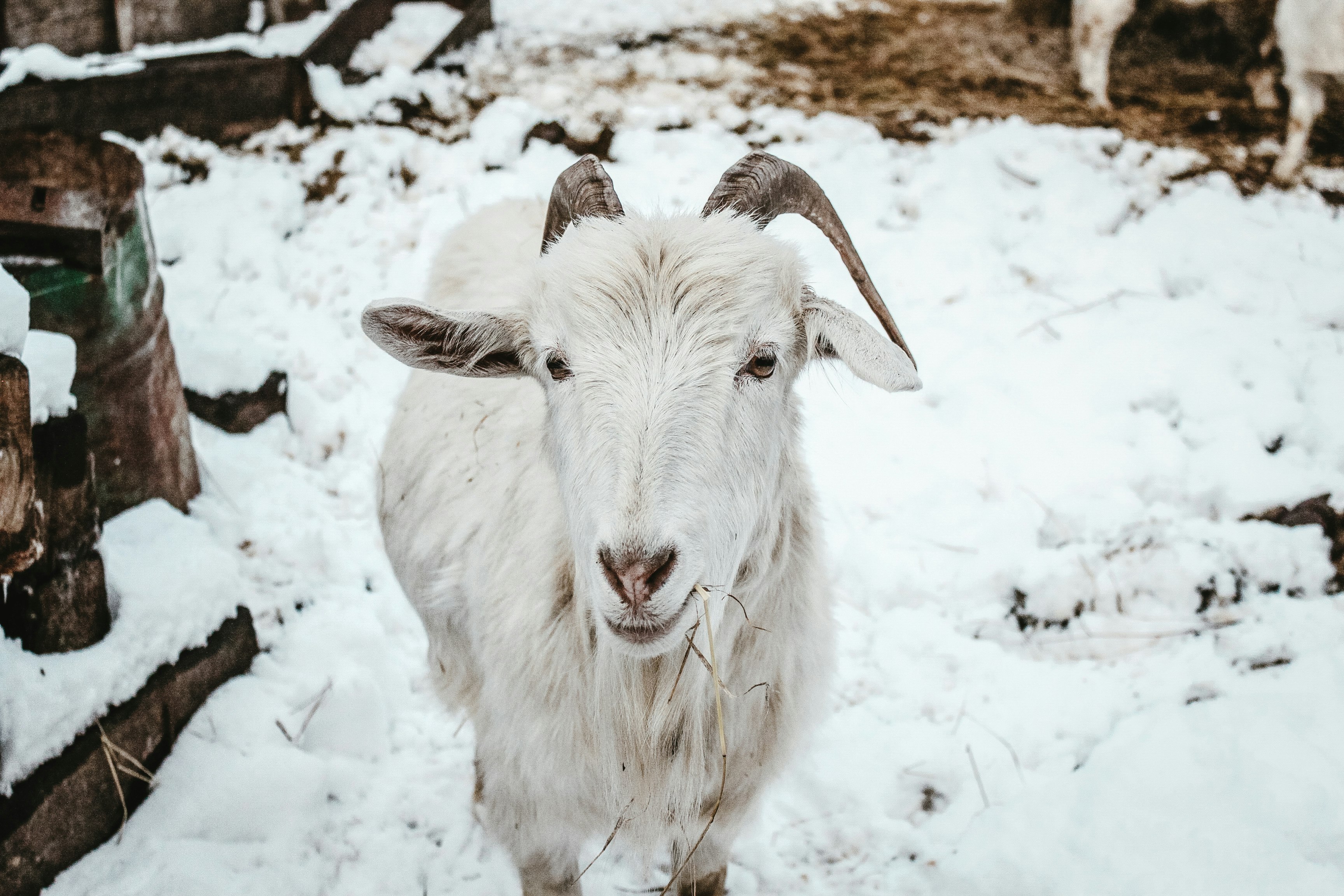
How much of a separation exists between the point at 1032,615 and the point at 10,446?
11.2 ft

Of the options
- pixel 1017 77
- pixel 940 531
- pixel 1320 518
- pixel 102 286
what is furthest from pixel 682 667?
pixel 1017 77

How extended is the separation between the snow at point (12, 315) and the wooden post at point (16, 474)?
2.6 inches

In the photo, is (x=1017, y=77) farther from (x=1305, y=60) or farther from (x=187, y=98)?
(x=187, y=98)

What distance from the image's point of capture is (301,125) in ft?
20.2

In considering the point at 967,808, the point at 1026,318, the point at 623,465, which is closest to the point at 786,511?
the point at 623,465

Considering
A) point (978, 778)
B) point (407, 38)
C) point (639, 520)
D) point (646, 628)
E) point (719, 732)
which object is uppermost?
point (407, 38)

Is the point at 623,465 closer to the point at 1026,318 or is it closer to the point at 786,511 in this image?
the point at 786,511

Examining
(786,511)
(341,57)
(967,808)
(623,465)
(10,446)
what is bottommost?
(967,808)

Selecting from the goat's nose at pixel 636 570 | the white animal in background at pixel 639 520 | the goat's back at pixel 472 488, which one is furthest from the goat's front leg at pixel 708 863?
the goat's nose at pixel 636 570

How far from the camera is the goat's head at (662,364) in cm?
158

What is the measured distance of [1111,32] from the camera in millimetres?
6035

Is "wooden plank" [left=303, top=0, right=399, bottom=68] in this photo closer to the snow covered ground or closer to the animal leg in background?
the snow covered ground

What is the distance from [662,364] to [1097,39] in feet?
19.7

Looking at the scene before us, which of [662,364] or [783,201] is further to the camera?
[783,201]
